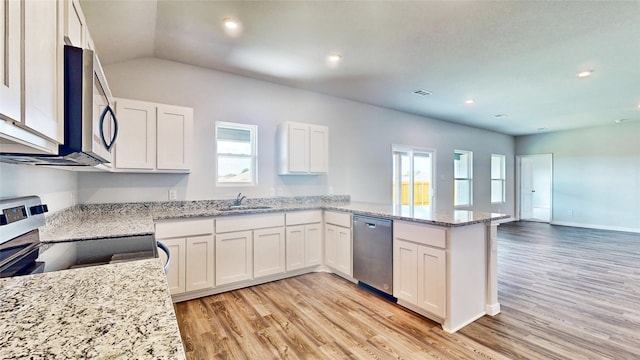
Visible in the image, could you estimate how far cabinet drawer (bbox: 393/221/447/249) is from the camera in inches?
94.7

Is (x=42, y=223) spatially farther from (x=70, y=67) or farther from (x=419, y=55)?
(x=419, y=55)

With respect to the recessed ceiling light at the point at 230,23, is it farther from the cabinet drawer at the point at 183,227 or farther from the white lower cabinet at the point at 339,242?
the white lower cabinet at the point at 339,242

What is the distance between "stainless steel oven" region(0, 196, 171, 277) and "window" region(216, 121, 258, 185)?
1.96m

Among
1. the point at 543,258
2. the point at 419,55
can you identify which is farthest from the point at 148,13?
the point at 543,258

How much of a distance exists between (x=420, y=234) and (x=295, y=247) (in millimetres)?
1612

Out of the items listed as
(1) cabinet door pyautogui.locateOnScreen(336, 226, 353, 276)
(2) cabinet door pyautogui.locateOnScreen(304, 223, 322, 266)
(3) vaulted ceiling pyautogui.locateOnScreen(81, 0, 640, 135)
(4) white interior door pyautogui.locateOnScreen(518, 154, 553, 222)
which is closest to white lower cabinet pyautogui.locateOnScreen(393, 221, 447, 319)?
(1) cabinet door pyautogui.locateOnScreen(336, 226, 353, 276)

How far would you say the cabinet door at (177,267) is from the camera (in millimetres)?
2846

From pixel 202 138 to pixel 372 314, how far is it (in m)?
2.69

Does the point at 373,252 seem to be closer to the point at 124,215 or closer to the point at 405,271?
the point at 405,271

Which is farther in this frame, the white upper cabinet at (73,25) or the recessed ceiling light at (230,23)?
the recessed ceiling light at (230,23)

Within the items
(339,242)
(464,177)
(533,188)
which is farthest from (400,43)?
(533,188)

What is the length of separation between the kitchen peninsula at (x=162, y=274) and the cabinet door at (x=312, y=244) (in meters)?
0.14

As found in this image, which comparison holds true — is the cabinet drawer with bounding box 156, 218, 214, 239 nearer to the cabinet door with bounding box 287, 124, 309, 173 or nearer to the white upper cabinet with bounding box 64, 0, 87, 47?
the cabinet door with bounding box 287, 124, 309, 173

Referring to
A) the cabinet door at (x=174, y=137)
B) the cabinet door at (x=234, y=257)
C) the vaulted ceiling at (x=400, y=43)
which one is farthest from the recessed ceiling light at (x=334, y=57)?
the cabinet door at (x=234, y=257)
